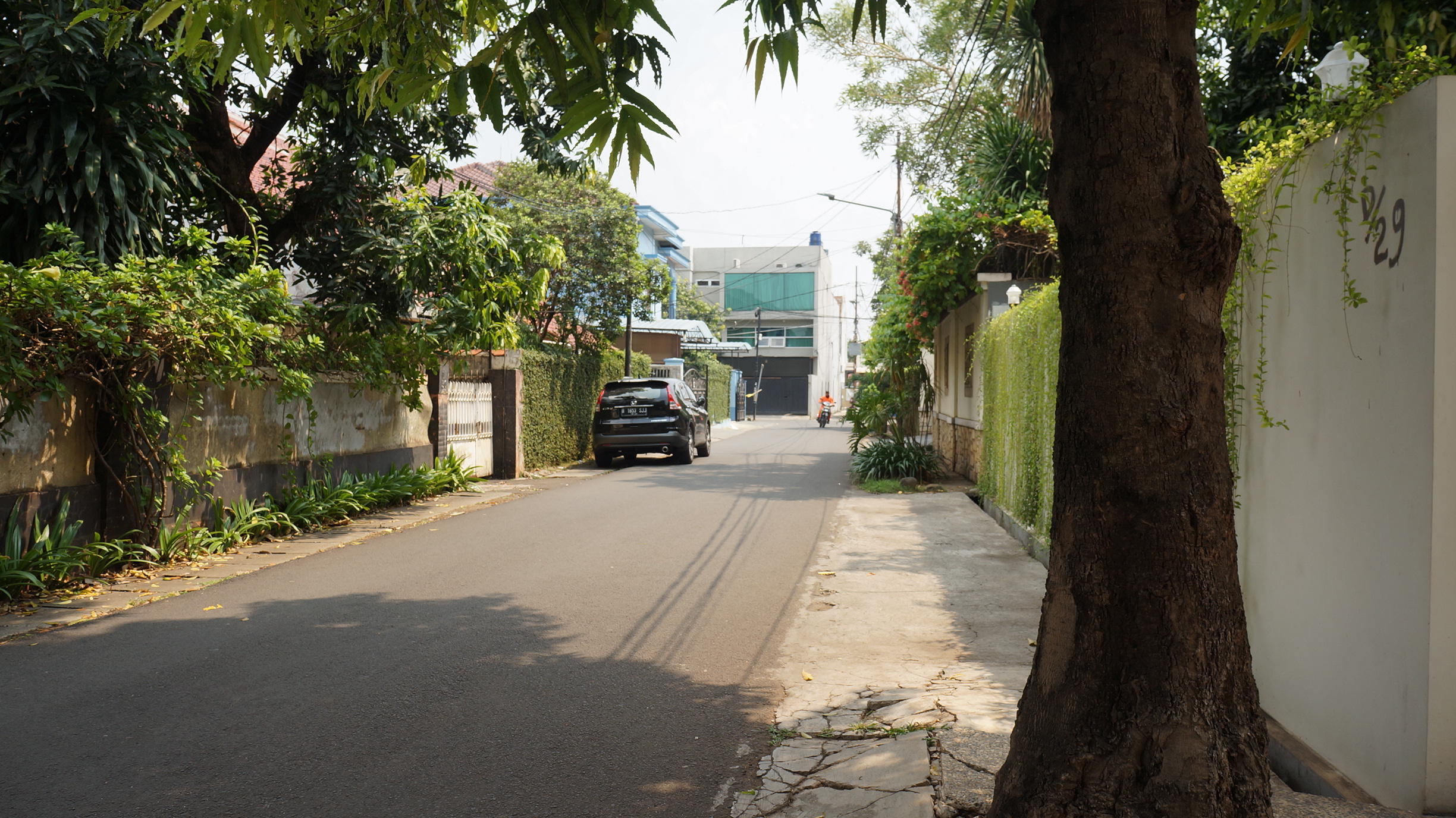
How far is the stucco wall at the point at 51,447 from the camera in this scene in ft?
24.1

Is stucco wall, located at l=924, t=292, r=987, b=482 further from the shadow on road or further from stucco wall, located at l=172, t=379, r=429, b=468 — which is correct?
the shadow on road

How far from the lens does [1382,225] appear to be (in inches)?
134

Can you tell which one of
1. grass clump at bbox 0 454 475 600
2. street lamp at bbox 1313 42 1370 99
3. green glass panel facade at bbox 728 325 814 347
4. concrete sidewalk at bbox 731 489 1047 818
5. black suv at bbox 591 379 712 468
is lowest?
concrete sidewalk at bbox 731 489 1047 818

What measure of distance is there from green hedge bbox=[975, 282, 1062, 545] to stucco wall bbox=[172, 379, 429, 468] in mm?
7637

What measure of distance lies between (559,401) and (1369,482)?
695 inches

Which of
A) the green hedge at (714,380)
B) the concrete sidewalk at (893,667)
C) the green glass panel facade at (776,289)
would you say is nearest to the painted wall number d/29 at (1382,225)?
the concrete sidewalk at (893,667)

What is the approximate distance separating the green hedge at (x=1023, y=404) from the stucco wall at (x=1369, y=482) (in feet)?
10.4

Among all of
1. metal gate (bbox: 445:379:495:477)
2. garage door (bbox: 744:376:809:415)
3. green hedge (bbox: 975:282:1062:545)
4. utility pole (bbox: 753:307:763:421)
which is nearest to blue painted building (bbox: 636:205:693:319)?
utility pole (bbox: 753:307:763:421)

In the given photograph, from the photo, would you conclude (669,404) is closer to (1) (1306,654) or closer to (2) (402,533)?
(2) (402,533)

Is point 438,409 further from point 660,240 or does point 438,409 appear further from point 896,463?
point 660,240

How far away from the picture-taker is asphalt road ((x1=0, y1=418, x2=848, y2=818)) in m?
3.84

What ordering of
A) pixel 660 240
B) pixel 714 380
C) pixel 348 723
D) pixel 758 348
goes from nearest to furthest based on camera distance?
pixel 348 723 → pixel 714 380 → pixel 660 240 → pixel 758 348

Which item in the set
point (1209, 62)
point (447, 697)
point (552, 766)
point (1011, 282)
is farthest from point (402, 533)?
point (1209, 62)

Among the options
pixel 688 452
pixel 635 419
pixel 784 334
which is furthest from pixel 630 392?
pixel 784 334
